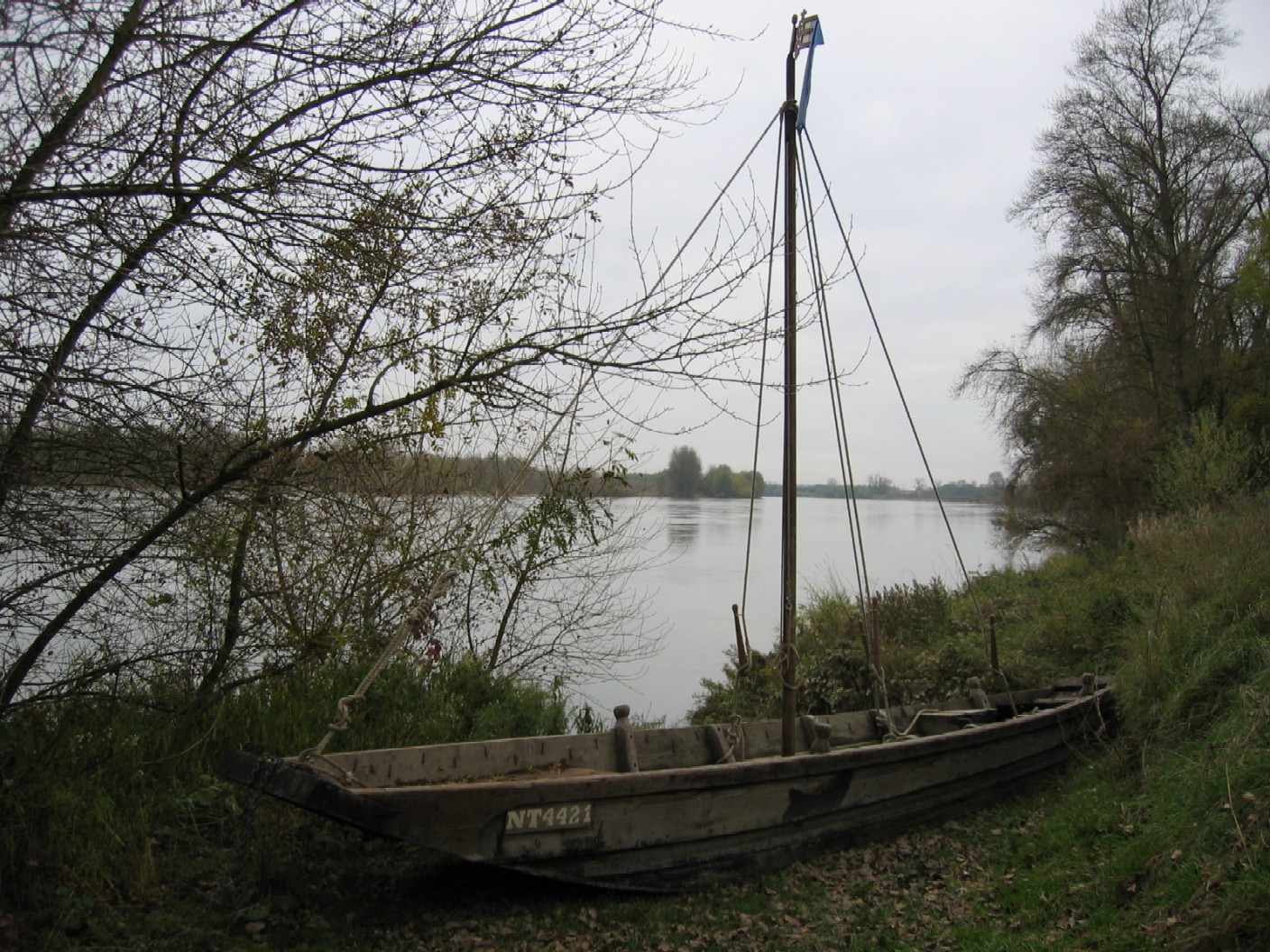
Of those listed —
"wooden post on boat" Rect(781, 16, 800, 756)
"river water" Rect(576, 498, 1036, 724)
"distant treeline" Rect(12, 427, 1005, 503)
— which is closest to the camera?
"distant treeline" Rect(12, 427, 1005, 503)

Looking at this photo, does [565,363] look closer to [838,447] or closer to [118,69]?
[118,69]

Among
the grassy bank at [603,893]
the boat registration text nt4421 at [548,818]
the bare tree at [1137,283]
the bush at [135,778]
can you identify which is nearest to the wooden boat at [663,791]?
the boat registration text nt4421 at [548,818]

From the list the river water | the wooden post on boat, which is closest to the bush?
the wooden post on boat

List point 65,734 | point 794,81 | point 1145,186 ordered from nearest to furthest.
→ point 65,734 → point 794,81 → point 1145,186

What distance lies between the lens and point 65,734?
194 inches

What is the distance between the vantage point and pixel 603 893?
5.16m

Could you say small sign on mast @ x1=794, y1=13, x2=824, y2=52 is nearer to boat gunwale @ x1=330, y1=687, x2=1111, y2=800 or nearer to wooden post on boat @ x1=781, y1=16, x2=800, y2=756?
wooden post on boat @ x1=781, y1=16, x2=800, y2=756

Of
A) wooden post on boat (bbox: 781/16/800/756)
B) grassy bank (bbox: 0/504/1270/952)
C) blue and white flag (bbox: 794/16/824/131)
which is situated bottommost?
grassy bank (bbox: 0/504/1270/952)

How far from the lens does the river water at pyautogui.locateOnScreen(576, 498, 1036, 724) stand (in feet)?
37.0

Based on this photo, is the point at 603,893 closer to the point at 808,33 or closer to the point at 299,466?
the point at 299,466

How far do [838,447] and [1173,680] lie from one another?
284 cm

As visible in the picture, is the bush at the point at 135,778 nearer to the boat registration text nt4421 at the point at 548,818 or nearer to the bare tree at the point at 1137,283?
the boat registration text nt4421 at the point at 548,818

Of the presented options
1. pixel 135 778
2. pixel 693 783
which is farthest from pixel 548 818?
pixel 135 778

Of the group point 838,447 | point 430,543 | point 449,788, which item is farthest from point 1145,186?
point 449,788
